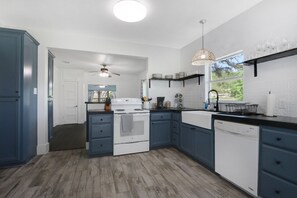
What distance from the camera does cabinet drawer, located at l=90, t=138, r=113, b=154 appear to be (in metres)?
2.89

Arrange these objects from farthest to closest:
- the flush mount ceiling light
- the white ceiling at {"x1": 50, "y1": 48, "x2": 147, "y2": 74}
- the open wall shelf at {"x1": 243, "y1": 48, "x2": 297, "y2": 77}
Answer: the white ceiling at {"x1": 50, "y1": 48, "x2": 147, "y2": 74}, the flush mount ceiling light, the open wall shelf at {"x1": 243, "y1": 48, "x2": 297, "y2": 77}

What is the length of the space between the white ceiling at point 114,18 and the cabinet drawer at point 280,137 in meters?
1.91

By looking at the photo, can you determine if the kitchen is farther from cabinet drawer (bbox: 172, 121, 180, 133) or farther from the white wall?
cabinet drawer (bbox: 172, 121, 180, 133)

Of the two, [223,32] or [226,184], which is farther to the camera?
[223,32]

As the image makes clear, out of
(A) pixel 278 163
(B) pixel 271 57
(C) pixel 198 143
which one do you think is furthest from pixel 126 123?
(B) pixel 271 57

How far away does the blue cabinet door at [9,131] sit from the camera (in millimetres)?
2385

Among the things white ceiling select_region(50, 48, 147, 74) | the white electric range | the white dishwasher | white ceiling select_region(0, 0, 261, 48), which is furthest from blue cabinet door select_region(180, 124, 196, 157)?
white ceiling select_region(50, 48, 147, 74)

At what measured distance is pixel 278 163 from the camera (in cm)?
145

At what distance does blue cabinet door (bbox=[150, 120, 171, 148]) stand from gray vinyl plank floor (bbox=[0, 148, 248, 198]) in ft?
1.51

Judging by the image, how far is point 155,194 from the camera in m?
1.80

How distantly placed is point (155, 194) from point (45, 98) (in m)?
2.90

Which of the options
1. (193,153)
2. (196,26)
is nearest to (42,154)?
(193,153)

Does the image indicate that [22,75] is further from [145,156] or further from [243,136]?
[243,136]

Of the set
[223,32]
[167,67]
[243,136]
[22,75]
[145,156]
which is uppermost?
[223,32]
